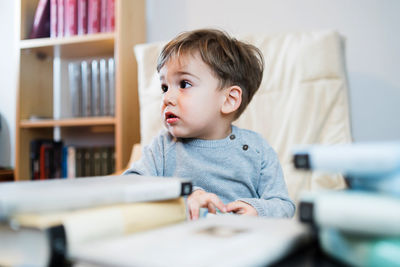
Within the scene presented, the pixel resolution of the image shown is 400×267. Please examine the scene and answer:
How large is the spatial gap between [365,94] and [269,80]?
1.88 feet

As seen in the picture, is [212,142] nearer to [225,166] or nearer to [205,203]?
[225,166]

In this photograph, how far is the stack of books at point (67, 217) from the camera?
36 cm

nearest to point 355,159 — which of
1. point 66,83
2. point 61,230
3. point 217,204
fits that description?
point 61,230

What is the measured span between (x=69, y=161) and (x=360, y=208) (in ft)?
6.57

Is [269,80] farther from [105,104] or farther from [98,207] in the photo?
[98,207]

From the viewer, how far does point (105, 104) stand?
6.49ft

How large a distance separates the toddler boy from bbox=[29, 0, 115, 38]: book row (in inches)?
42.5

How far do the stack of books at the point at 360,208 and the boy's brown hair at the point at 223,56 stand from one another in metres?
0.63

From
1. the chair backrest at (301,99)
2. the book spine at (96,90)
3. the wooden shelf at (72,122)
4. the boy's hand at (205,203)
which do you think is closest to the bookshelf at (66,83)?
the wooden shelf at (72,122)

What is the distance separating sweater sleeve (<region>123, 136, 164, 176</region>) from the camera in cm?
92

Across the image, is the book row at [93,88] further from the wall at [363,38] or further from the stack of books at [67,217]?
the stack of books at [67,217]

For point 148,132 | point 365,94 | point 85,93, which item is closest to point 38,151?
point 85,93

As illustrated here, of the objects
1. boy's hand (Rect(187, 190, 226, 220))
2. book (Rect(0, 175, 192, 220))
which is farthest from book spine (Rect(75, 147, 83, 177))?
book (Rect(0, 175, 192, 220))

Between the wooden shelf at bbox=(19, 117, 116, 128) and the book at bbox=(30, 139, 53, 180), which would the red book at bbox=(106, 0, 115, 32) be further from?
the book at bbox=(30, 139, 53, 180)
